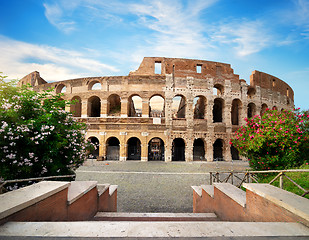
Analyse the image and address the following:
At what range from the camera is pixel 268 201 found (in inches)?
94.9

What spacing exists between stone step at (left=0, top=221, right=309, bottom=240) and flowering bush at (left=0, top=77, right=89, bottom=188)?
11.4 feet

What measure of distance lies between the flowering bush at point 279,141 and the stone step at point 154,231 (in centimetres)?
578

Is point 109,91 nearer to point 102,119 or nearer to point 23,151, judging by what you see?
point 102,119

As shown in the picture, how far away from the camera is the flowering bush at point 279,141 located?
6.48 meters

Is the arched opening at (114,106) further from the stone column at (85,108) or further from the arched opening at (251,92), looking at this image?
the arched opening at (251,92)

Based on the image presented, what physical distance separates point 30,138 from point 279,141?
9.17 metres

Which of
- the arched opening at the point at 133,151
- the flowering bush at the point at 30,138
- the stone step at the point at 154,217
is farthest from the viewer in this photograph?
the arched opening at the point at 133,151

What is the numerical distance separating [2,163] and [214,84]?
59.7ft

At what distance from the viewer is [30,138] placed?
4477mm

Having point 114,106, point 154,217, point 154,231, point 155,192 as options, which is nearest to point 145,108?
point 114,106

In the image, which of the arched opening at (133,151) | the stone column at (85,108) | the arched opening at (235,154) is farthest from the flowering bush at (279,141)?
the stone column at (85,108)

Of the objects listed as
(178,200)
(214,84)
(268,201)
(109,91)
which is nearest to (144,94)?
(109,91)

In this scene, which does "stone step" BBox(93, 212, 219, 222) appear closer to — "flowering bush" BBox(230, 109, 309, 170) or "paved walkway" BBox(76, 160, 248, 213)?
Result: "paved walkway" BBox(76, 160, 248, 213)

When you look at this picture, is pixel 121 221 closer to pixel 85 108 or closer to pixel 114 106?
pixel 85 108
